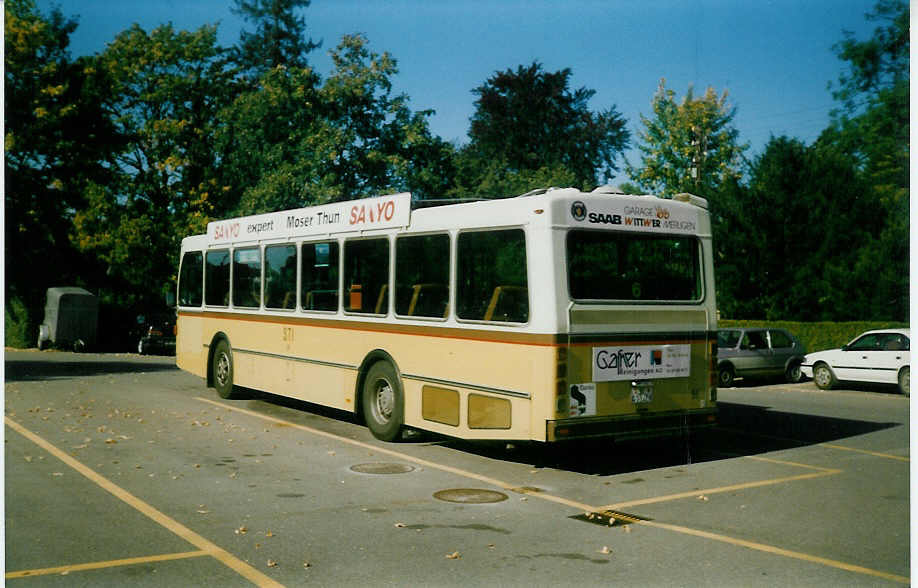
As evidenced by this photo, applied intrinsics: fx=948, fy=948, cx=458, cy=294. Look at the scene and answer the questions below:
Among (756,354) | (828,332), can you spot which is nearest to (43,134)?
(756,354)

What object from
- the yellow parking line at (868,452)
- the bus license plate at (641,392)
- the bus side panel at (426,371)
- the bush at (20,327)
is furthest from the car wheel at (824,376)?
the bush at (20,327)

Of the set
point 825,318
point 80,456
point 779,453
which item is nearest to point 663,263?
point 779,453

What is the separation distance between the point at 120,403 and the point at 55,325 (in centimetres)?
2429

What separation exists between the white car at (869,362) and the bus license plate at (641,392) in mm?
10830

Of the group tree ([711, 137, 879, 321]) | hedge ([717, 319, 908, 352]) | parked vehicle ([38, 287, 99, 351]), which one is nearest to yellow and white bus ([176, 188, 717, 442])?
hedge ([717, 319, 908, 352])

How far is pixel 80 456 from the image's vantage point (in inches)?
415

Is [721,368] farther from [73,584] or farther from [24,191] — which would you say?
[24,191]

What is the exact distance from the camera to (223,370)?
1656 cm

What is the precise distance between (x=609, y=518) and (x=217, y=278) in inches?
428

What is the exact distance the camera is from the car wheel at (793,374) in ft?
74.2

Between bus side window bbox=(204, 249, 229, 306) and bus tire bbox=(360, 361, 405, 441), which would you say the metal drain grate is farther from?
bus side window bbox=(204, 249, 229, 306)

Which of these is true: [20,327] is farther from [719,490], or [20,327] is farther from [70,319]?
[719,490]

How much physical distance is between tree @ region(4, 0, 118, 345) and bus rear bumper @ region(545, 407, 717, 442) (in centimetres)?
2859

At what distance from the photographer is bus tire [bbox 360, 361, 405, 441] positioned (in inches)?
452
